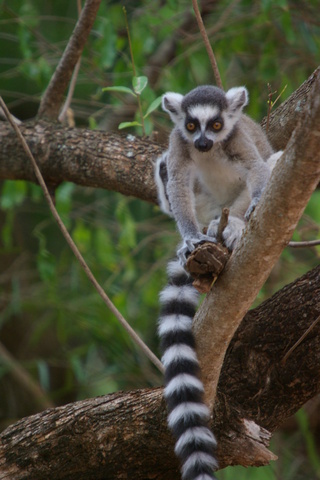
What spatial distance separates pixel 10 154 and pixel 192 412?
2.92m

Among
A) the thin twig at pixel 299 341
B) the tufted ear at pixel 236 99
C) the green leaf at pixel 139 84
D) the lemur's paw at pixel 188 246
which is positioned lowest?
the thin twig at pixel 299 341

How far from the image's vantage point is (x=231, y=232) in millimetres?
3582

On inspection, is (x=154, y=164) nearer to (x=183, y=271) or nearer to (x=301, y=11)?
(x=183, y=271)

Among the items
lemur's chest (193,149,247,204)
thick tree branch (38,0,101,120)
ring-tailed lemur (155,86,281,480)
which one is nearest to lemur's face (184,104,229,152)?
ring-tailed lemur (155,86,281,480)

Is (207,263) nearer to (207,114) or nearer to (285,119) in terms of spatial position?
(207,114)

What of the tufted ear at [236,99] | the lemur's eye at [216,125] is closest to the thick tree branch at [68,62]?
the tufted ear at [236,99]

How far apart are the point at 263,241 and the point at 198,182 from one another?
1.72 metres

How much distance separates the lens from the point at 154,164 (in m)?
4.84

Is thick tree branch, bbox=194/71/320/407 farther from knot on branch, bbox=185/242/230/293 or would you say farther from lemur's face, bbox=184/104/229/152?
lemur's face, bbox=184/104/229/152

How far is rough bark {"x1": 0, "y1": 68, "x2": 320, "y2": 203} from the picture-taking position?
4855 millimetres

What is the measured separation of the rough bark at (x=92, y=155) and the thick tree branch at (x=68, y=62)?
0.17 meters

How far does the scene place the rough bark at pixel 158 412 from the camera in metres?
3.59

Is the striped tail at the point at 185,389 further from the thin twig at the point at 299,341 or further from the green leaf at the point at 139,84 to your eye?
the green leaf at the point at 139,84

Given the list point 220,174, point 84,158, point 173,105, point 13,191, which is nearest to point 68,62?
point 84,158
